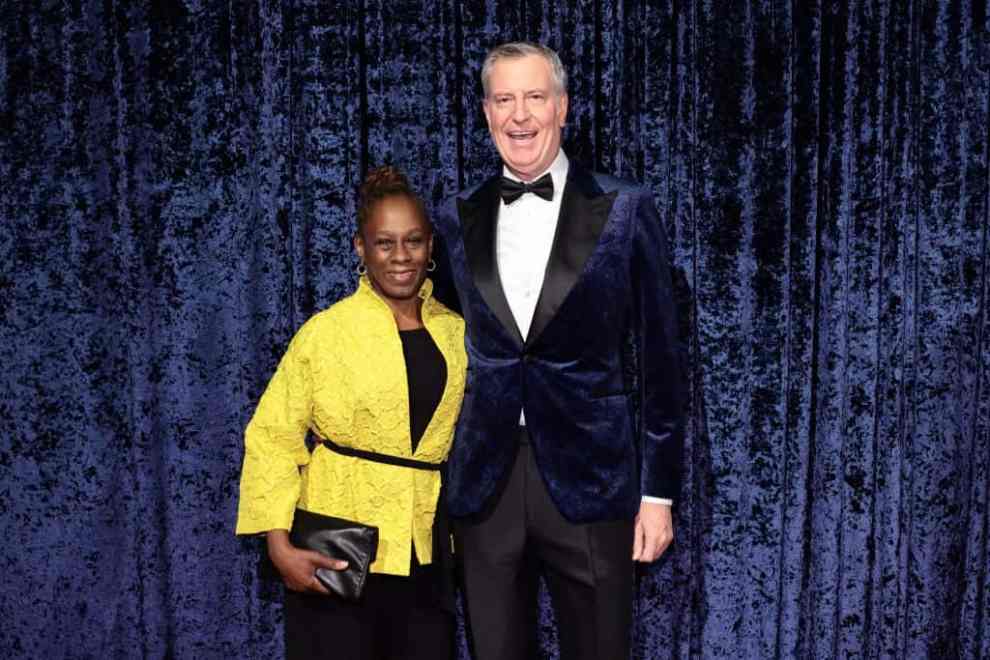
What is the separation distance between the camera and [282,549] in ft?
5.34

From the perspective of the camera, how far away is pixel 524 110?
5.24ft

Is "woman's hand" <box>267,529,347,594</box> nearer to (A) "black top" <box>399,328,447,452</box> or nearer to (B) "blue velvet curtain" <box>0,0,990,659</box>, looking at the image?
(A) "black top" <box>399,328,447,452</box>

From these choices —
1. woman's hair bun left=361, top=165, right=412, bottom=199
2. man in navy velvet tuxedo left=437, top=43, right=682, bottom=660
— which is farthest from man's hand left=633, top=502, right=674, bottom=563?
woman's hair bun left=361, top=165, right=412, bottom=199

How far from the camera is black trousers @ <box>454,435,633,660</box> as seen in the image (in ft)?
5.25

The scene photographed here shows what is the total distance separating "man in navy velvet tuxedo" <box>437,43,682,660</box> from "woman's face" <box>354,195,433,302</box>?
0.08 m

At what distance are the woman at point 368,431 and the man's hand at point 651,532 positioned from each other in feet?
1.26

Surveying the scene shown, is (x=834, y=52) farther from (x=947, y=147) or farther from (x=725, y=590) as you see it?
(x=725, y=590)

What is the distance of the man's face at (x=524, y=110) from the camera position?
1.59 m

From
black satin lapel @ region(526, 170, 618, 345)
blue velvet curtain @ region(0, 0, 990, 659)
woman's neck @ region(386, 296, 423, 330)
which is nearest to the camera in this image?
black satin lapel @ region(526, 170, 618, 345)

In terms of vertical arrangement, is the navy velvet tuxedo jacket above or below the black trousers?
above

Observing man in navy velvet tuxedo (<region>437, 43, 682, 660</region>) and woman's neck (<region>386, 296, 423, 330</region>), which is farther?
woman's neck (<region>386, 296, 423, 330</region>)

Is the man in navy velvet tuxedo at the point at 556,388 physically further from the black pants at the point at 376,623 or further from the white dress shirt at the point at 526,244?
the black pants at the point at 376,623

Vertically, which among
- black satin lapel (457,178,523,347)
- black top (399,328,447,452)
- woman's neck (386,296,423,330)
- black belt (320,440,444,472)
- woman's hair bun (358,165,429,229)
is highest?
woman's hair bun (358,165,429,229)

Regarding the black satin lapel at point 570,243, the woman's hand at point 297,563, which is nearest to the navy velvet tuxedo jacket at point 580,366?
the black satin lapel at point 570,243
